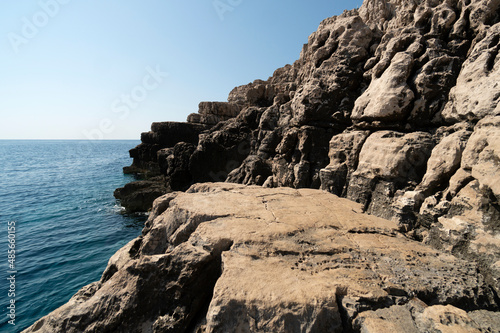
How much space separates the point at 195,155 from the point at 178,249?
20.8m

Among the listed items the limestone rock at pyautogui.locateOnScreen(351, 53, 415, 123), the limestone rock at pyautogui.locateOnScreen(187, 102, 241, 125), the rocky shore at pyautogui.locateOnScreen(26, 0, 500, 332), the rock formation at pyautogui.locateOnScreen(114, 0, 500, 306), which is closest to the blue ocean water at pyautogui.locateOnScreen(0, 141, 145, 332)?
the rocky shore at pyautogui.locateOnScreen(26, 0, 500, 332)

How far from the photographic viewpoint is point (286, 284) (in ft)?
13.1

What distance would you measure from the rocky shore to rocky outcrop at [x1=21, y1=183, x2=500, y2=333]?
0.08ft

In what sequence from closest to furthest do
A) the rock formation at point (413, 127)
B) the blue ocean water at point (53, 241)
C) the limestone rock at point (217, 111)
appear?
the rock formation at point (413, 127) → the blue ocean water at point (53, 241) → the limestone rock at point (217, 111)

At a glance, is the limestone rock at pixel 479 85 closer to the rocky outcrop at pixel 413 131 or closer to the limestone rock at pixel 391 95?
the rocky outcrop at pixel 413 131

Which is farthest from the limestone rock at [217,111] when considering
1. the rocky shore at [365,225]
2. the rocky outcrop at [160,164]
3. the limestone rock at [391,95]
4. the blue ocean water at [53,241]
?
the limestone rock at [391,95]

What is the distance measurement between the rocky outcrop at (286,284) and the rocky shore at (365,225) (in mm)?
23

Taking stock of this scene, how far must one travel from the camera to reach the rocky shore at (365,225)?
3.78m

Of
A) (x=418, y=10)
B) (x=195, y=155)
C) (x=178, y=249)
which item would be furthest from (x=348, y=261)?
(x=195, y=155)

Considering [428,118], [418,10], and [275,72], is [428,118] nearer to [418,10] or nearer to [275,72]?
[418,10]

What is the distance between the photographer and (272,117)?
679 inches

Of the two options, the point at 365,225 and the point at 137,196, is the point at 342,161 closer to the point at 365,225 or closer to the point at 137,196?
the point at 365,225

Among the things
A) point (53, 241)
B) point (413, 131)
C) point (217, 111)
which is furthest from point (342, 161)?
point (217, 111)

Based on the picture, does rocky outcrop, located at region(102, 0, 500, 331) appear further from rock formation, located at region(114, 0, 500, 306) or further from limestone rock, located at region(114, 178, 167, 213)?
limestone rock, located at region(114, 178, 167, 213)
